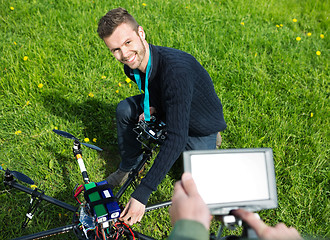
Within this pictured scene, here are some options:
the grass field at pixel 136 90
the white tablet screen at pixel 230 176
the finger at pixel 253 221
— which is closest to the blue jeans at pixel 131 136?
the grass field at pixel 136 90

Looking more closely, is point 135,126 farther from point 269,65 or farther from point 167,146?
→ point 269,65

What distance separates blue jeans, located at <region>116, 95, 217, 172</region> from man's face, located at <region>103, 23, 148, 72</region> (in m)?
0.46

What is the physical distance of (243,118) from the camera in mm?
3162

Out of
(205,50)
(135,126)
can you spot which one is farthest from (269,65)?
(135,126)

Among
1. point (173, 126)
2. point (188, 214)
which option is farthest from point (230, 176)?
point (173, 126)

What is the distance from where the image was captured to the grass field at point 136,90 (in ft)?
8.61

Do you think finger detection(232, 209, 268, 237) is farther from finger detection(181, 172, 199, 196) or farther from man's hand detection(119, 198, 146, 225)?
man's hand detection(119, 198, 146, 225)

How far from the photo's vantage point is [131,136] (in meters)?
2.59

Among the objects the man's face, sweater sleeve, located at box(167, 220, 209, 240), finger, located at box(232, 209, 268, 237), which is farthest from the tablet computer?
the man's face

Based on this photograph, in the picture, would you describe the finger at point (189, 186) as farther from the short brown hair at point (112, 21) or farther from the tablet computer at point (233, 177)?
the short brown hair at point (112, 21)

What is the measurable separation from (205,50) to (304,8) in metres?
2.16

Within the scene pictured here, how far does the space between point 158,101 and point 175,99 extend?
0.55 m

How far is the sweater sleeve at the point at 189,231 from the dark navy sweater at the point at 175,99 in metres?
0.96

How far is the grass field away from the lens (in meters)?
2.62
